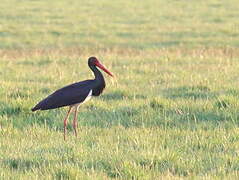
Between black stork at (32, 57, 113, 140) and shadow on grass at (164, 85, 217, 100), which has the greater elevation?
black stork at (32, 57, 113, 140)

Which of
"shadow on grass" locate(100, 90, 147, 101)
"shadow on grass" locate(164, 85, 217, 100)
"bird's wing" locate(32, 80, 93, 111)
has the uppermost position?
"bird's wing" locate(32, 80, 93, 111)

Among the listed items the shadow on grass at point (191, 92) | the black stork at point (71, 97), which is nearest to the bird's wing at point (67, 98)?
the black stork at point (71, 97)

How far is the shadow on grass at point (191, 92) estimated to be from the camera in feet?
31.0

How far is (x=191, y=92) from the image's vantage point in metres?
9.69

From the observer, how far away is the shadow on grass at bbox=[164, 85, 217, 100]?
31.0 ft

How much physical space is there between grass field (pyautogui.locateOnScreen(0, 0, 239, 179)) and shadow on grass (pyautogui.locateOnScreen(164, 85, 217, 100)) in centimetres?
2

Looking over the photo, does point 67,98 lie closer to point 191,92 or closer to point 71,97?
point 71,97

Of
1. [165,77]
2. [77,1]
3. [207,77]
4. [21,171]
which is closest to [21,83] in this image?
[165,77]

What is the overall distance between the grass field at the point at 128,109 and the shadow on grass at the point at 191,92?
2 cm

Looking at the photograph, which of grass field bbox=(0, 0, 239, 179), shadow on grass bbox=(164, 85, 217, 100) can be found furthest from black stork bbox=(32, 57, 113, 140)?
shadow on grass bbox=(164, 85, 217, 100)

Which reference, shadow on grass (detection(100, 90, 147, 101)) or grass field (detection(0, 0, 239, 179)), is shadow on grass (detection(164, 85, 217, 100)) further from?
shadow on grass (detection(100, 90, 147, 101))

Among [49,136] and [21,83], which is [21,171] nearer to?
[49,136]

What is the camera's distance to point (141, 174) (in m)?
5.41

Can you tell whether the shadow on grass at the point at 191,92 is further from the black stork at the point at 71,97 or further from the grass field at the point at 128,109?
the black stork at the point at 71,97
